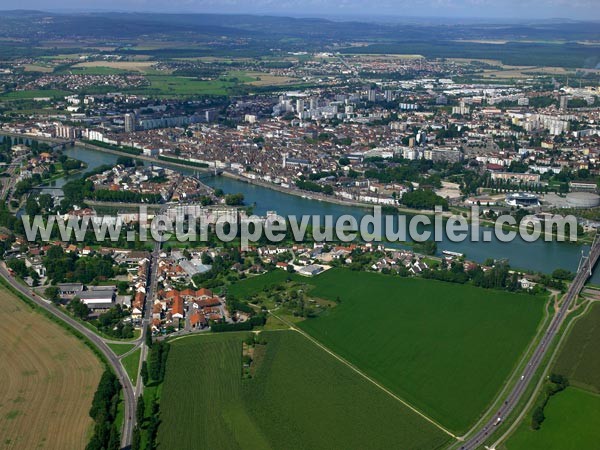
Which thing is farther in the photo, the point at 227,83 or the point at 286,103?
the point at 227,83

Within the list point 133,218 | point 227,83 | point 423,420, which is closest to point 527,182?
point 133,218

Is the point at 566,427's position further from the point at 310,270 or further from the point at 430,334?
the point at 310,270

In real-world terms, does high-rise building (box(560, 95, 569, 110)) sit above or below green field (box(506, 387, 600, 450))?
above

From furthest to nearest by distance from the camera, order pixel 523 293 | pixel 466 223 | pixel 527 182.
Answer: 1. pixel 527 182
2. pixel 466 223
3. pixel 523 293

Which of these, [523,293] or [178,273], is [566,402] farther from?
[178,273]

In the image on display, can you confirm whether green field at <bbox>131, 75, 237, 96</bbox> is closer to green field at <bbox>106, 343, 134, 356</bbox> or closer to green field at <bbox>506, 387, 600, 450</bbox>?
green field at <bbox>106, 343, 134, 356</bbox>

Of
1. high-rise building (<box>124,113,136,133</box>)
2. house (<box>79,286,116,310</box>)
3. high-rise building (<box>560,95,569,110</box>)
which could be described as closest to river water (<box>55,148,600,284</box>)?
house (<box>79,286,116,310</box>)
